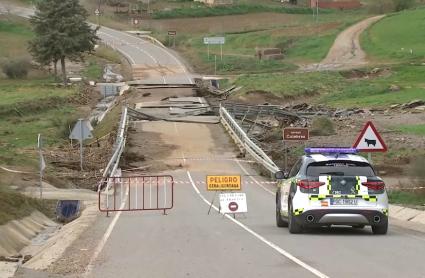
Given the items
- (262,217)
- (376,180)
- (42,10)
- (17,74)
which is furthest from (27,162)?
(17,74)

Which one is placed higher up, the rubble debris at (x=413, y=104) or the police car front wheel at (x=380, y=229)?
the rubble debris at (x=413, y=104)

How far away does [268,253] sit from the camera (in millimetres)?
14773

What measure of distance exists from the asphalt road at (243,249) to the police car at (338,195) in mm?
406

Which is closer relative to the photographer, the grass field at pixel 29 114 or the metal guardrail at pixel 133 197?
the metal guardrail at pixel 133 197

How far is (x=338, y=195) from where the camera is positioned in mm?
17219

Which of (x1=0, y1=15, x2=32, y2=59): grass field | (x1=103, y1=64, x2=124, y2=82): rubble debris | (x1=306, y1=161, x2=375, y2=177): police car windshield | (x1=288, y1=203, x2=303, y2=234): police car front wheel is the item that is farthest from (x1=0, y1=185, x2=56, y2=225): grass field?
(x1=0, y1=15, x2=32, y2=59): grass field

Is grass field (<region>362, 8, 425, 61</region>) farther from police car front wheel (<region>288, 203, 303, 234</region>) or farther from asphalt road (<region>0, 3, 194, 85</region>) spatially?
police car front wheel (<region>288, 203, 303, 234</region>)

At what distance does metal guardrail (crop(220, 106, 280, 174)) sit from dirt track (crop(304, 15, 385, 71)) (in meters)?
36.6

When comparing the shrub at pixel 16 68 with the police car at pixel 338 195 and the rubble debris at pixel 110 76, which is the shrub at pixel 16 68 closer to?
the rubble debris at pixel 110 76

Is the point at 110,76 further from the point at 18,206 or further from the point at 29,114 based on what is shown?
the point at 18,206

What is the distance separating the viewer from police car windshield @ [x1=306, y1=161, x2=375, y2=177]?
1744 cm

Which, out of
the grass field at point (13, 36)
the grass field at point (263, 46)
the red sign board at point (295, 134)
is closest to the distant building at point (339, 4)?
the grass field at point (263, 46)

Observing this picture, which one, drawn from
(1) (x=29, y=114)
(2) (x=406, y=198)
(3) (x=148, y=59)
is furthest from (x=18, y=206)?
(3) (x=148, y=59)

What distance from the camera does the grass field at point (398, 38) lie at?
91812 millimetres
